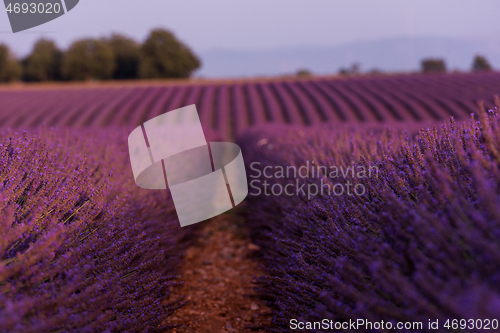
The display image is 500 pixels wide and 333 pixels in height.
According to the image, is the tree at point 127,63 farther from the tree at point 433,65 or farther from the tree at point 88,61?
the tree at point 433,65

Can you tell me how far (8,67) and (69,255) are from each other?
33858mm

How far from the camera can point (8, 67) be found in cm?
2836

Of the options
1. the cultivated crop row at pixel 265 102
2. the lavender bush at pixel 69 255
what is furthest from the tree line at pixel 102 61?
the lavender bush at pixel 69 255

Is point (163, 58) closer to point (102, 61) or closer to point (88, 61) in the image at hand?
point (102, 61)

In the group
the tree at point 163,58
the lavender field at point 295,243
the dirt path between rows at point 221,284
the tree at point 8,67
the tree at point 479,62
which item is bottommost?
the tree at point 479,62

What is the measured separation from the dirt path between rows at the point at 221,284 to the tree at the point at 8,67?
31.1 meters

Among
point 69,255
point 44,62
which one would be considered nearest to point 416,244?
point 69,255

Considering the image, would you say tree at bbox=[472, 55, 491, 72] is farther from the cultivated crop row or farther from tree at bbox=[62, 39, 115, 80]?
tree at bbox=[62, 39, 115, 80]

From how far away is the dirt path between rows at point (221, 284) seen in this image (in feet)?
9.40

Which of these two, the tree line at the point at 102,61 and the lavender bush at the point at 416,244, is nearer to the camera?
the lavender bush at the point at 416,244

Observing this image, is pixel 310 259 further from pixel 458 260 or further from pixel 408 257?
pixel 458 260

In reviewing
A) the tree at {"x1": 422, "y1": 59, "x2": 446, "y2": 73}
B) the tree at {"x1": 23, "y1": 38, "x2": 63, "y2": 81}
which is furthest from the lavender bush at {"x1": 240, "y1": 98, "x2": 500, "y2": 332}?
the tree at {"x1": 422, "y1": 59, "x2": 446, "y2": 73}

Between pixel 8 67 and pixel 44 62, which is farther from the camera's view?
pixel 44 62

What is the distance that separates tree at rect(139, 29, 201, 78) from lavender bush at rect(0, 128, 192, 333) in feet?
78.1
